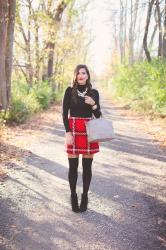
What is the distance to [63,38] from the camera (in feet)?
79.2

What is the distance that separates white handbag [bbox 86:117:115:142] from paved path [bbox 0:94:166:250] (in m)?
1.08

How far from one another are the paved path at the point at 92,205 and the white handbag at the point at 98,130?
1.08m

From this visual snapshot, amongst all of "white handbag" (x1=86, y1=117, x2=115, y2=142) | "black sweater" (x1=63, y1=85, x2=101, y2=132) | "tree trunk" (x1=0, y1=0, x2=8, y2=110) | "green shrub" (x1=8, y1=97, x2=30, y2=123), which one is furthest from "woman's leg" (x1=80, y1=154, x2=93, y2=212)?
"green shrub" (x1=8, y1=97, x2=30, y2=123)

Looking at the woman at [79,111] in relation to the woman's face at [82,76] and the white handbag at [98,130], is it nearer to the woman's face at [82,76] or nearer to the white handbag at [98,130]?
the woman's face at [82,76]

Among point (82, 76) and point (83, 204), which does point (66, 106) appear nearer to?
point (82, 76)

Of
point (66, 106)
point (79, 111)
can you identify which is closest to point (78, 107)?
point (79, 111)

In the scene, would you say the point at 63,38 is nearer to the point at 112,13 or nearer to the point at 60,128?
the point at 112,13

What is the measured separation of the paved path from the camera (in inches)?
172

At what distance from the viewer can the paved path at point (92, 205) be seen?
4363 millimetres

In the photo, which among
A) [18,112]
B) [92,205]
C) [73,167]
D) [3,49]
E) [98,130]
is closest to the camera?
[98,130]

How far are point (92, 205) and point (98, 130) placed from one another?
1.31 meters

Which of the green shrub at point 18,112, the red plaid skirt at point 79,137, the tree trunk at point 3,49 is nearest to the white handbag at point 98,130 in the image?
the red plaid skirt at point 79,137

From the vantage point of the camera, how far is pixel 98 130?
488 centimetres

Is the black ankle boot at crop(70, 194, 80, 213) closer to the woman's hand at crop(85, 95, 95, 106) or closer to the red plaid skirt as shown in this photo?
the red plaid skirt
